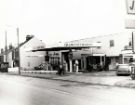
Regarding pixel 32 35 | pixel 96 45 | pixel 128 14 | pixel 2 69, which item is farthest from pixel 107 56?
pixel 128 14

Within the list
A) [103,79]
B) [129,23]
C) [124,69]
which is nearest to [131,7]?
[129,23]

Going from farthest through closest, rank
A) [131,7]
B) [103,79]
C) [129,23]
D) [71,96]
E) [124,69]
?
[124,69] → [103,79] → [71,96] → [129,23] → [131,7]

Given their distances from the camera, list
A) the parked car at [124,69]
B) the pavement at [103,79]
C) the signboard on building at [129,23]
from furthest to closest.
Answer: the parked car at [124,69], the pavement at [103,79], the signboard on building at [129,23]

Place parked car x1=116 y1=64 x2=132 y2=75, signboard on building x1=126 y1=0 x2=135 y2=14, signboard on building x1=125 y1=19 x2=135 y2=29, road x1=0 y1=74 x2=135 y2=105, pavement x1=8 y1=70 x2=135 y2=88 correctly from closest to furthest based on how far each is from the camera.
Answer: signboard on building x1=126 y1=0 x2=135 y2=14 < signboard on building x1=125 y1=19 x2=135 y2=29 < road x1=0 y1=74 x2=135 y2=105 < pavement x1=8 y1=70 x2=135 y2=88 < parked car x1=116 y1=64 x2=132 y2=75

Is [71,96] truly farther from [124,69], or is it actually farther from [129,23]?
[124,69]

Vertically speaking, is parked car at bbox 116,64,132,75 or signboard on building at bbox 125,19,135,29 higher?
signboard on building at bbox 125,19,135,29

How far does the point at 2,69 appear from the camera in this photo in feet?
230

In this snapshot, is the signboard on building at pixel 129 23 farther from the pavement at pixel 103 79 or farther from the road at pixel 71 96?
the pavement at pixel 103 79

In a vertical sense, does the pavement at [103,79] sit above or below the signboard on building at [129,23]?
below

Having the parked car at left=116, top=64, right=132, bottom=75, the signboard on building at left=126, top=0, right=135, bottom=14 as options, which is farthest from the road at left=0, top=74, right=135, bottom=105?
the parked car at left=116, top=64, right=132, bottom=75

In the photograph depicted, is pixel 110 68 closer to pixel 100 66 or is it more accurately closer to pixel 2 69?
pixel 100 66

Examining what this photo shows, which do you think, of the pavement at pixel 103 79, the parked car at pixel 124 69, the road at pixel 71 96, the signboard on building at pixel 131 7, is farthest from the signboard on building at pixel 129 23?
the parked car at pixel 124 69

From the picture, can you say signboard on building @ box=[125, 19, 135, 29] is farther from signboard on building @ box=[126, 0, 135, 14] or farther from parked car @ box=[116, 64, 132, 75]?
parked car @ box=[116, 64, 132, 75]

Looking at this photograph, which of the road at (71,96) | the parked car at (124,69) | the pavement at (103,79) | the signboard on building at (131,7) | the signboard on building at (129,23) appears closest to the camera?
the signboard on building at (131,7)
